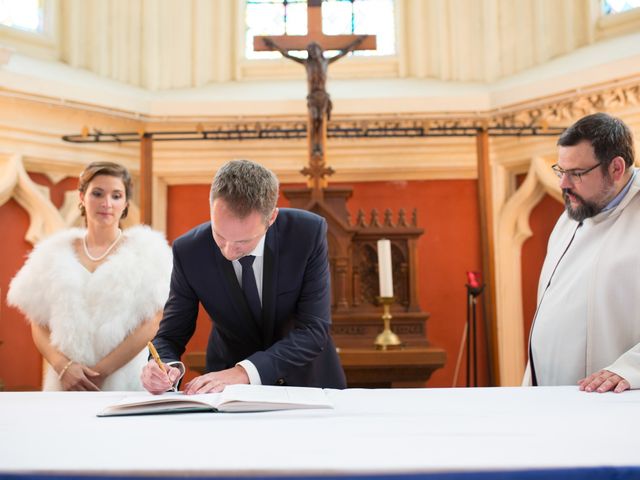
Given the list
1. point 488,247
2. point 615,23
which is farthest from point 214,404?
point 615,23

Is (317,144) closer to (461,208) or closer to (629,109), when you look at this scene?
(461,208)

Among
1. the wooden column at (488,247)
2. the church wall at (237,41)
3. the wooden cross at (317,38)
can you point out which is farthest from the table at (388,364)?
the church wall at (237,41)

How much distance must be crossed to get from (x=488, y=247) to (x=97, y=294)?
4.47 meters

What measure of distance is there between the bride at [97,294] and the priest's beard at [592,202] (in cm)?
181

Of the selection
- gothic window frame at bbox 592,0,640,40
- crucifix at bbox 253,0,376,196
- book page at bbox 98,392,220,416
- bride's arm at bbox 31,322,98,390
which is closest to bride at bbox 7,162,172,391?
bride's arm at bbox 31,322,98,390

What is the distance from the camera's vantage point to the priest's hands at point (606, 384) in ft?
6.67

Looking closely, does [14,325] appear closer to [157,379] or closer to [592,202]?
[157,379]

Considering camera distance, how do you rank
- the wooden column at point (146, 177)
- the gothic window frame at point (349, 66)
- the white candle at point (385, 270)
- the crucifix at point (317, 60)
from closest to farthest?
the white candle at point (385, 270) → the crucifix at point (317, 60) → the wooden column at point (146, 177) → the gothic window frame at point (349, 66)

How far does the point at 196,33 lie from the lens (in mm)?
7535

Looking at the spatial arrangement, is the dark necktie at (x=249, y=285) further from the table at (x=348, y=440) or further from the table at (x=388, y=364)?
the table at (x=388, y=364)

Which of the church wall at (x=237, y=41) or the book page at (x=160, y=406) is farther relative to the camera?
the church wall at (x=237, y=41)

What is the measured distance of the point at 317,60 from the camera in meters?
5.62

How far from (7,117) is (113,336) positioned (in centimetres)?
410

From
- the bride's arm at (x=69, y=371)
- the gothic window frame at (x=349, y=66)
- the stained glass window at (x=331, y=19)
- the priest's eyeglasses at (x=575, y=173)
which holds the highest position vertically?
the stained glass window at (x=331, y=19)
